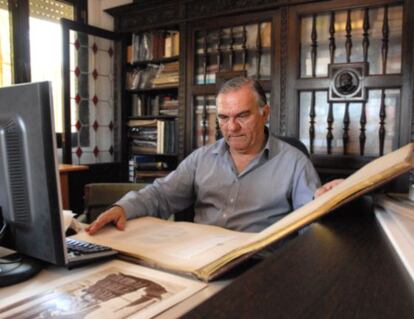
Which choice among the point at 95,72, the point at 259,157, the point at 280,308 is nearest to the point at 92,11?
the point at 95,72

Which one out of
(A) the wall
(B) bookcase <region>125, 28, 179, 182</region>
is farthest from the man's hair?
(A) the wall

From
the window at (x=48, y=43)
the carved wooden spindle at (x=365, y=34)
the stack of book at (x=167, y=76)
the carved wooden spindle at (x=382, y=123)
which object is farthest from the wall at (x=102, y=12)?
the carved wooden spindle at (x=382, y=123)

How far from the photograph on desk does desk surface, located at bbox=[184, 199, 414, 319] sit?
203 mm

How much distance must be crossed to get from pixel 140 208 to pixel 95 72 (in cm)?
255

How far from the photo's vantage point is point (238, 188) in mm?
1452

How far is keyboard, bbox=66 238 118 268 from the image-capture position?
70 cm

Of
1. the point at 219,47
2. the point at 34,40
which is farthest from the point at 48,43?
the point at 219,47

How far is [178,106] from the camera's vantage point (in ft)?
9.99

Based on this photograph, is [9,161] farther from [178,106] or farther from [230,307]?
[178,106]

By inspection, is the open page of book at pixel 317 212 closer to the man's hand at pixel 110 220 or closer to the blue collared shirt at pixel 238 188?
the man's hand at pixel 110 220

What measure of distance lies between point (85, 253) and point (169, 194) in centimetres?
74

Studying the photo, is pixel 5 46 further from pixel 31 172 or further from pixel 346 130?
pixel 31 172

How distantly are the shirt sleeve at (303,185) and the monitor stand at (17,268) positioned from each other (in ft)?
3.02

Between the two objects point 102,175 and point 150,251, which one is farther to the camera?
point 102,175
